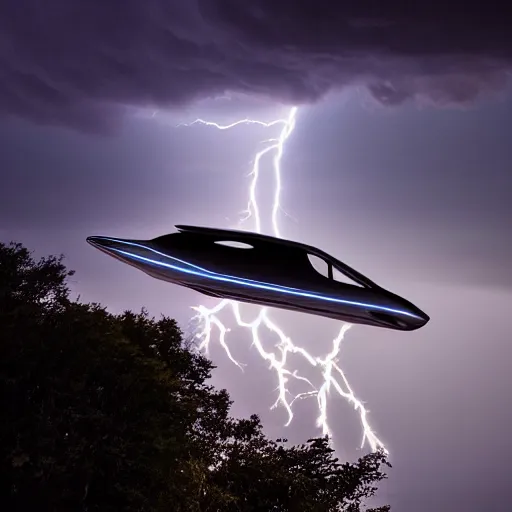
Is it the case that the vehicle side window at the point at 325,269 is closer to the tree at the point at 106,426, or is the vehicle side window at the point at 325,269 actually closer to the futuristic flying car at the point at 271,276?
the futuristic flying car at the point at 271,276

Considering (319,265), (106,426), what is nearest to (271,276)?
(319,265)

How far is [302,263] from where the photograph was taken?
1320 millimetres

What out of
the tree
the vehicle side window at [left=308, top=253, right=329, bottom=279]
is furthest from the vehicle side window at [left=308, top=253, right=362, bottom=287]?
the tree

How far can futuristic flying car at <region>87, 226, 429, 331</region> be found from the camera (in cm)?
129

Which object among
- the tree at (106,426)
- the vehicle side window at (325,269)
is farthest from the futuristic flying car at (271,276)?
the tree at (106,426)

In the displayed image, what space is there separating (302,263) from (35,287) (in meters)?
9.80

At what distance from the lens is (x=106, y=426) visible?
851cm

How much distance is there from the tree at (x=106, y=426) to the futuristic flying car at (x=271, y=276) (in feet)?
23.8

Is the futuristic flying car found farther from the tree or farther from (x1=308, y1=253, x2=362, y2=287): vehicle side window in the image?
the tree

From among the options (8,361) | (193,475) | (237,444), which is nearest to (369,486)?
(237,444)

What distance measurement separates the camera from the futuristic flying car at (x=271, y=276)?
1289 millimetres

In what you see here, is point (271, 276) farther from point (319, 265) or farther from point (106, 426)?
point (106, 426)

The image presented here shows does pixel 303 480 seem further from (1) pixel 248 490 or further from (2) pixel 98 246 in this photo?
(2) pixel 98 246

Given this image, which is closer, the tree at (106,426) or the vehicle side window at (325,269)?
the vehicle side window at (325,269)
